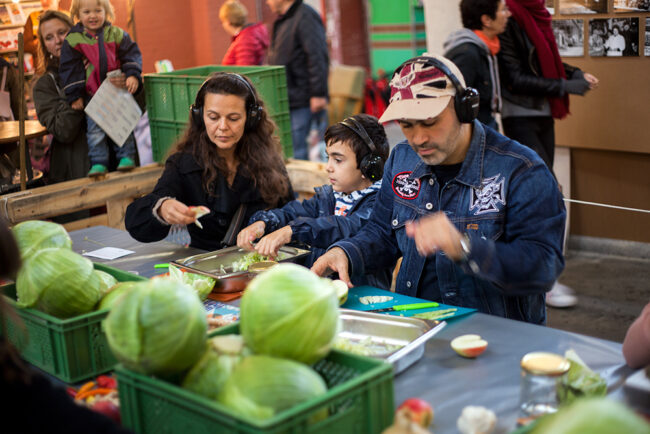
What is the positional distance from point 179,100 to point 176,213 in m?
1.74

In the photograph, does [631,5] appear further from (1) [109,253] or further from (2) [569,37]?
(1) [109,253]

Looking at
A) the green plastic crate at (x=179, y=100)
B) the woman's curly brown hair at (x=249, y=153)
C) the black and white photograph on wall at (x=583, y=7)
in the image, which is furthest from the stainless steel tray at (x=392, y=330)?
the black and white photograph on wall at (x=583, y=7)

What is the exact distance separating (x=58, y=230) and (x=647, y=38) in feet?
12.8

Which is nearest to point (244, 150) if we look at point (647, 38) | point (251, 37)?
point (647, 38)

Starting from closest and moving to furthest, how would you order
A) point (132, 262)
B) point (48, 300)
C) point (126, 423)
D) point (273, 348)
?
point (273, 348) → point (126, 423) → point (48, 300) → point (132, 262)

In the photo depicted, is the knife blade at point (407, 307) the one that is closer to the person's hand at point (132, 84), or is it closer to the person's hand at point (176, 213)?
the person's hand at point (176, 213)

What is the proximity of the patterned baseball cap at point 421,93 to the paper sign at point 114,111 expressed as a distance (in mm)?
3012

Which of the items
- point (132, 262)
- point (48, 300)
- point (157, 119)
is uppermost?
point (157, 119)

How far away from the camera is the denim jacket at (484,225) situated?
220cm

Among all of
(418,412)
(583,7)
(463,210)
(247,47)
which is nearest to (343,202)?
(463,210)

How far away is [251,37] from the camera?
6.98 metres

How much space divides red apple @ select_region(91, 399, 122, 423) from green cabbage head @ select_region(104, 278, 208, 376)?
0.22m

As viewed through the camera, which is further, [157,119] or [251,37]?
[251,37]

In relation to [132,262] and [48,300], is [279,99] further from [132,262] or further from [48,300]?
[48,300]
